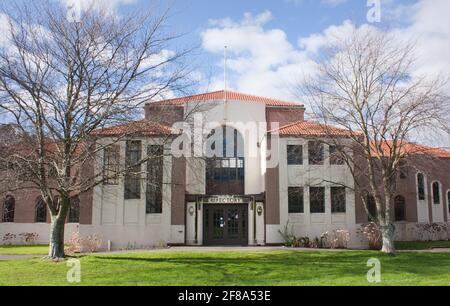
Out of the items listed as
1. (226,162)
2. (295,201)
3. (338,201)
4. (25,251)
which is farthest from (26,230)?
(338,201)

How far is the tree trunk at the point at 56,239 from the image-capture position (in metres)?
17.1

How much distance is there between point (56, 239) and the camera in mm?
17234

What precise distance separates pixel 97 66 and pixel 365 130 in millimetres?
12569

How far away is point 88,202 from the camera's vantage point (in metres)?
26.1

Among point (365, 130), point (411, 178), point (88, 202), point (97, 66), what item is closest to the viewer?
point (97, 66)

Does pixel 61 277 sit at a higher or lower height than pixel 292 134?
lower

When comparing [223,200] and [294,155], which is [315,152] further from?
[223,200]

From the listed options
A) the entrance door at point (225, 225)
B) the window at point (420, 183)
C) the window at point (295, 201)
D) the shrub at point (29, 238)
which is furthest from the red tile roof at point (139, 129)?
the window at point (420, 183)

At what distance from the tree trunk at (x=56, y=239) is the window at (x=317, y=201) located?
15.6 m

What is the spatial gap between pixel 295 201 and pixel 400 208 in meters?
10.1

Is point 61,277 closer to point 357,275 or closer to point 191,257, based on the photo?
point 191,257

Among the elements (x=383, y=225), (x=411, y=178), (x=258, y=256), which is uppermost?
(x=411, y=178)

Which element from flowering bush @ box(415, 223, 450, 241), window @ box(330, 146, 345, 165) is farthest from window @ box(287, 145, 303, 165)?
flowering bush @ box(415, 223, 450, 241)
